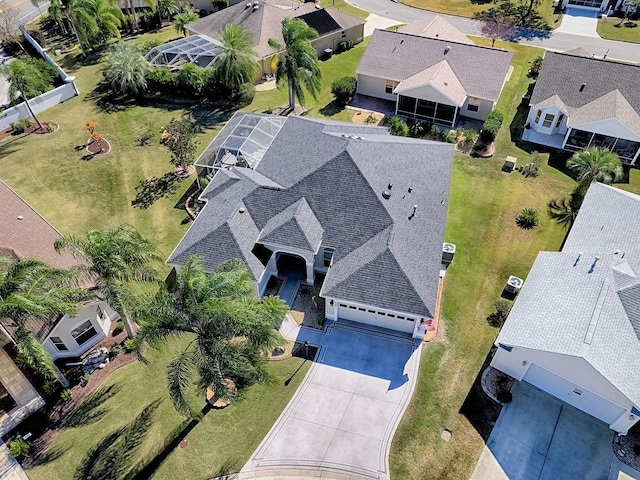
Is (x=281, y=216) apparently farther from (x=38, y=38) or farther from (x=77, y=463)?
(x=38, y=38)

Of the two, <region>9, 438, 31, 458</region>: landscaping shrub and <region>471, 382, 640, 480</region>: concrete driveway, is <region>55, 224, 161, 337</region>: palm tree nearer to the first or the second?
<region>9, 438, 31, 458</region>: landscaping shrub

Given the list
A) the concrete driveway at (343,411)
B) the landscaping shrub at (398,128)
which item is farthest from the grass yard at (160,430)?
the landscaping shrub at (398,128)

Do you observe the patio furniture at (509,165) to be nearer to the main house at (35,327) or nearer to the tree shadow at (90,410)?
the main house at (35,327)

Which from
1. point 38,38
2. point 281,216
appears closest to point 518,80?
point 281,216

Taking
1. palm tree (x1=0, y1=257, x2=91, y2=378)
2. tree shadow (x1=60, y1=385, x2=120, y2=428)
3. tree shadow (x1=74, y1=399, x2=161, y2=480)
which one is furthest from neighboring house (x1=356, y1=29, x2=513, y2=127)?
tree shadow (x1=74, y1=399, x2=161, y2=480)

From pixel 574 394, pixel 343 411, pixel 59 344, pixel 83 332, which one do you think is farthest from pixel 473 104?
pixel 59 344

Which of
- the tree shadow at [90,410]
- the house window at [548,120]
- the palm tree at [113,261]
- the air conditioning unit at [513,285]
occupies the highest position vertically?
the palm tree at [113,261]

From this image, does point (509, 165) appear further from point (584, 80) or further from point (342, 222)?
point (342, 222)
